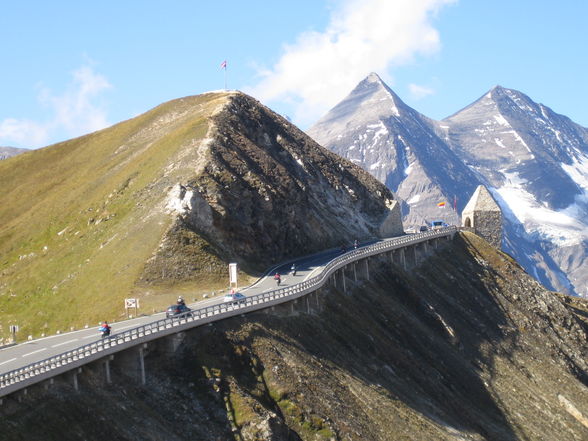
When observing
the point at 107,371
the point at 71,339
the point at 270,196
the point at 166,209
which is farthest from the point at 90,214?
the point at 107,371

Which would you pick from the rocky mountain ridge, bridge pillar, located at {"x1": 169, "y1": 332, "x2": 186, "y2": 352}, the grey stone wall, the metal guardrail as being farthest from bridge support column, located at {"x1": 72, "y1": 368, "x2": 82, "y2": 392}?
the grey stone wall

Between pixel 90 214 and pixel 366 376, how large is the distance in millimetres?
50577

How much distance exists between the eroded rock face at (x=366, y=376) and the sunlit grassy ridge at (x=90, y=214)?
66.0ft

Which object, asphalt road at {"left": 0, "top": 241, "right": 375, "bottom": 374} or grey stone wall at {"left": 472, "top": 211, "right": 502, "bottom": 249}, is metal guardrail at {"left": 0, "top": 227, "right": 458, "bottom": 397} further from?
grey stone wall at {"left": 472, "top": 211, "right": 502, "bottom": 249}

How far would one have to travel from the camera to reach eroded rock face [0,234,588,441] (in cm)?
5178

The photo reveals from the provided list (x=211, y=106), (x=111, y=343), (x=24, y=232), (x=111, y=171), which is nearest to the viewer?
(x=111, y=343)

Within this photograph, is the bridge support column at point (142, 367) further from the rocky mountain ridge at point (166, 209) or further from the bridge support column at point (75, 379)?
the rocky mountain ridge at point (166, 209)

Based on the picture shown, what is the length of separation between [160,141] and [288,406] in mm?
77231

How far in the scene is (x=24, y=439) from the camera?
140 ft

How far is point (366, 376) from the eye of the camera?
7619cm

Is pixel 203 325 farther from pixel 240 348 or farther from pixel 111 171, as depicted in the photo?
pixel 111 171

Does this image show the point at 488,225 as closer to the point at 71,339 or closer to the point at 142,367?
the point at 71,339

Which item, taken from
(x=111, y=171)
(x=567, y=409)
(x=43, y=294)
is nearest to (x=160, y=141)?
(x=111, y=171)

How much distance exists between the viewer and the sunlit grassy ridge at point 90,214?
295 feet
